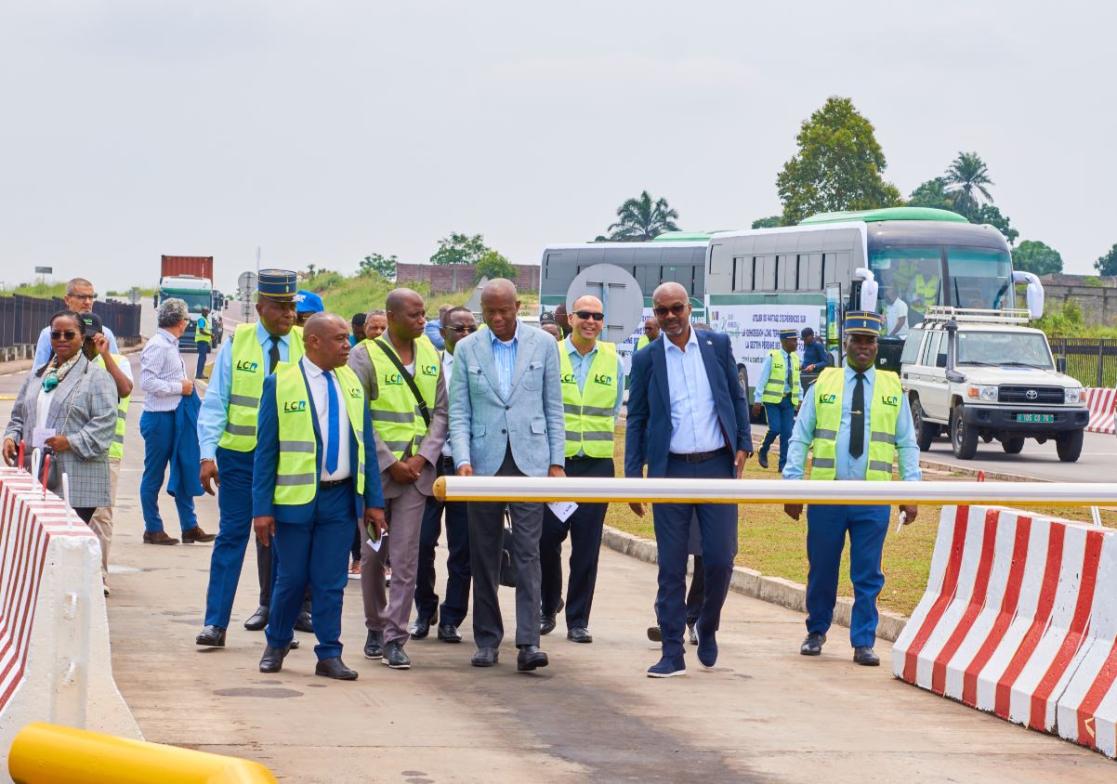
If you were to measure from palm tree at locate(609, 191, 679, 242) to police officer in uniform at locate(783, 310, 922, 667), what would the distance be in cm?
13580

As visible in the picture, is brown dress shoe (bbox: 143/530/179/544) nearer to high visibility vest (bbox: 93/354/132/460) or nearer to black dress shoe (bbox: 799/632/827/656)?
high visibility vest (bbox: 93/354/132/460)

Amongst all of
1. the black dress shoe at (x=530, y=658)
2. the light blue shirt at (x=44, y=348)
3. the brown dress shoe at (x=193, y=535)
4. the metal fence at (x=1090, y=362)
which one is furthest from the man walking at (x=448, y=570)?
the metal fence at (x=1090, y=362)

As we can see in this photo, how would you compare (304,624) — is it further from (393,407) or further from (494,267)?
(494,267)

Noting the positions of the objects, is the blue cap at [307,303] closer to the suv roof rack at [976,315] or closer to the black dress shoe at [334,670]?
the black dress shoe at [334,670]

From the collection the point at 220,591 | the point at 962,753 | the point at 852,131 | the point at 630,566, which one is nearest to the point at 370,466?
the point at 220,591

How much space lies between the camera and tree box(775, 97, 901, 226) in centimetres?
8244

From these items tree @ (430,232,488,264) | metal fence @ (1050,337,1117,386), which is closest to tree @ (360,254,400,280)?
tree @ (430,232,488,264)

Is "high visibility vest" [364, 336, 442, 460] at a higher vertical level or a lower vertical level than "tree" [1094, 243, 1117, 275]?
lower

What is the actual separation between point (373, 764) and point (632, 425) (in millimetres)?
3498

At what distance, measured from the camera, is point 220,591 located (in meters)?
10.5

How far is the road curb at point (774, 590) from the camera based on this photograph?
12.2 meters

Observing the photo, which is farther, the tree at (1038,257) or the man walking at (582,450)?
the tree at (1038,257)

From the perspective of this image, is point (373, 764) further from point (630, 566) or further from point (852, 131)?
point (852, 131)

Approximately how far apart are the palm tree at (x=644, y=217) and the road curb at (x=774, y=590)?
130 meters
